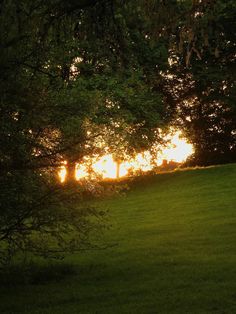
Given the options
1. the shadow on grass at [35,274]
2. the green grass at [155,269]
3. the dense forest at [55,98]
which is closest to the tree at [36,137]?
the dense forest at [55,98]

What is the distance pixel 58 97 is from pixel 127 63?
4.92 metres

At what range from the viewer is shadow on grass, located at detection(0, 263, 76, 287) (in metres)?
16.5

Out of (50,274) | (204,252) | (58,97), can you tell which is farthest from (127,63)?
(204,252)

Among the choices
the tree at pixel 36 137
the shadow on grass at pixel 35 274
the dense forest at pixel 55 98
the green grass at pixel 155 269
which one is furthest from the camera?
the shadow on grass at pixel 35 274

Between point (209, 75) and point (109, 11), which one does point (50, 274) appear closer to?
point (109, 11)

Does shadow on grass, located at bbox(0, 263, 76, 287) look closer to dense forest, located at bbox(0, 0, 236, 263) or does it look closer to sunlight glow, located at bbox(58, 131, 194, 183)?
dense forest, located at bbox(0, 0, 236, 263)

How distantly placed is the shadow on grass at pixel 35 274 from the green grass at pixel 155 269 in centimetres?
19

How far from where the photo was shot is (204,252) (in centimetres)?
1998

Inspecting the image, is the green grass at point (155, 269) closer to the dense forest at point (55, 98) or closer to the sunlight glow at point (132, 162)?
the dense forest at point (55, 98)

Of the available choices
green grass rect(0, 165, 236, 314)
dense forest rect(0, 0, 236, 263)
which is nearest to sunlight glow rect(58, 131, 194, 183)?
dense forest rect(0, 0, 236, 263)

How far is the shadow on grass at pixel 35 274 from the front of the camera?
54.1 feet

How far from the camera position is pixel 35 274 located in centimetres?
1766

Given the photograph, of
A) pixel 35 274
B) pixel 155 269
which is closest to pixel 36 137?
pixel 35 274

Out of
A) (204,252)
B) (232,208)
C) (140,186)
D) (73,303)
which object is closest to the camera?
(73,303)
